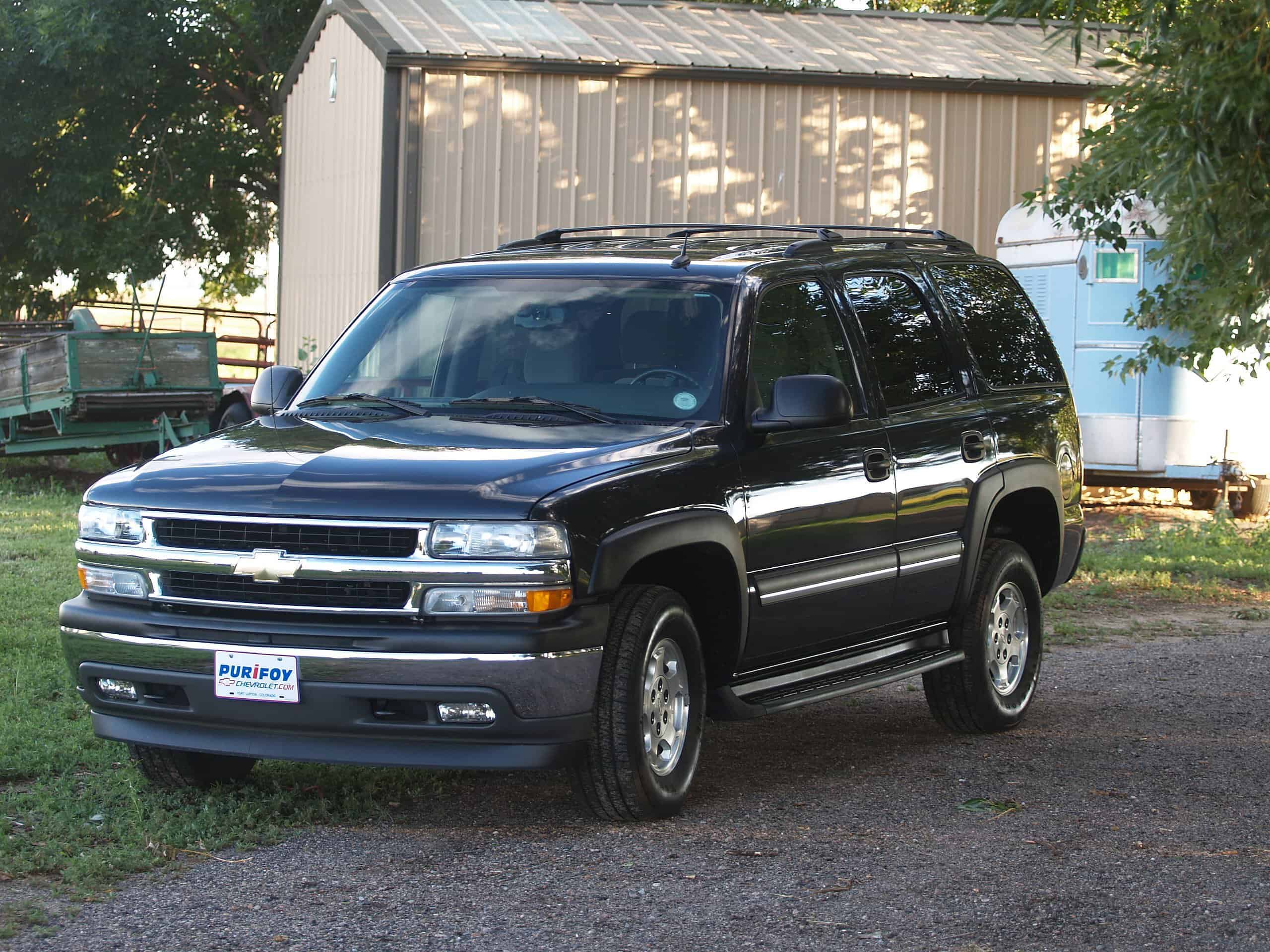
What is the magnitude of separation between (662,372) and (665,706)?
1205mm

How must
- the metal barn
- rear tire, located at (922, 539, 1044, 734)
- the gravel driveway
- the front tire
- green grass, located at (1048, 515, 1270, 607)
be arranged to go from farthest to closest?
the metal barn
green grass, located at (1048, 515, 1270, 607)
rear tire, located at (922, 539, 1044, 734)
the front tire
the gravel driveway

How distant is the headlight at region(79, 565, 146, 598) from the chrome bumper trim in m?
0.25

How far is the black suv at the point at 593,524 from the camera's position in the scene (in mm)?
5270

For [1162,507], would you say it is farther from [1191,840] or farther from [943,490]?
[1191,840]

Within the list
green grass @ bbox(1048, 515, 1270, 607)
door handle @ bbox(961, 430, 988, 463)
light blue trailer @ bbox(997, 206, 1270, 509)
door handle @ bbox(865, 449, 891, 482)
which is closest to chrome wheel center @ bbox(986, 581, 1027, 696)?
door handle @ bbox(961, 430, 988, 463)

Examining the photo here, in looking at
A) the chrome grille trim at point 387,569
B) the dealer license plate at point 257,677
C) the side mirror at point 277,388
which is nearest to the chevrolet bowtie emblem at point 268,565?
the chrome grille trim at point 387,569

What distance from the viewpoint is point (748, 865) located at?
213 inches

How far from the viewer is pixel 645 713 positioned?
18.6 ft

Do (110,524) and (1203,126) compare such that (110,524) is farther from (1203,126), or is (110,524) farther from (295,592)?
(1203,126)

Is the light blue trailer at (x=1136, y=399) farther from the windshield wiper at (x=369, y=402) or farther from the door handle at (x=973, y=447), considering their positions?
the windshield wiper at (x=369, y=402)

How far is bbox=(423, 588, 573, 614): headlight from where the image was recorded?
17.1 feet

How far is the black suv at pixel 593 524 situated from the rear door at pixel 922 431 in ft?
0.05

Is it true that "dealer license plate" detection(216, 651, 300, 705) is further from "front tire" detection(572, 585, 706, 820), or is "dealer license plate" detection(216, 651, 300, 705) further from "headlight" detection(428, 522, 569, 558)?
"front tire" detection(572, 585, 706, 820)

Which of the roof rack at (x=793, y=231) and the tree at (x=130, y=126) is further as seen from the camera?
the tree at (x=130, y=126)
